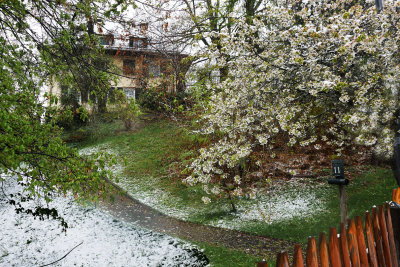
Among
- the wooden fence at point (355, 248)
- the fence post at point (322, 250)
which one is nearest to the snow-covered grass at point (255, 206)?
the wooden fence at point (355, 248)

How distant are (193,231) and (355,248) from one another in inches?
202

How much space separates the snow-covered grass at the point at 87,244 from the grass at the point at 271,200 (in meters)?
1.51

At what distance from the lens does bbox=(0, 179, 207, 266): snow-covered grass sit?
553cm

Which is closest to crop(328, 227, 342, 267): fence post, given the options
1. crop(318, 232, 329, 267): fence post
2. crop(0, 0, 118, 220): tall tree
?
crop(318, 232, 329, 267): fence post

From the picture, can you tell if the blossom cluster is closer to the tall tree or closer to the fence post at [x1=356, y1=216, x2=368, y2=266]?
the tall tree

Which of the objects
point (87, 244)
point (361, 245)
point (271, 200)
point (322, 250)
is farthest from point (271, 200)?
point (322, 250)

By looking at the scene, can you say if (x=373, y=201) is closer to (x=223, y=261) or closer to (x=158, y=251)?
(x=223, y=261)

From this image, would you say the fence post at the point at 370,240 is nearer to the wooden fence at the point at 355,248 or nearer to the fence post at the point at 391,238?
the wooden fence at the point at 355,248

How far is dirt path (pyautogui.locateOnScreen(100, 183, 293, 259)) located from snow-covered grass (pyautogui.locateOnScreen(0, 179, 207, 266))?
35 centimetres

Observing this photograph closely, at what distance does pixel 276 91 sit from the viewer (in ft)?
19.2

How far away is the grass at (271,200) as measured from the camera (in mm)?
6531

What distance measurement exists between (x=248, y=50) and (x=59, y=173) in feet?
14.4

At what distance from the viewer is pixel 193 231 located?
21.9 feet

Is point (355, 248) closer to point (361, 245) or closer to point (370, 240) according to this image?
point (361, 245)
